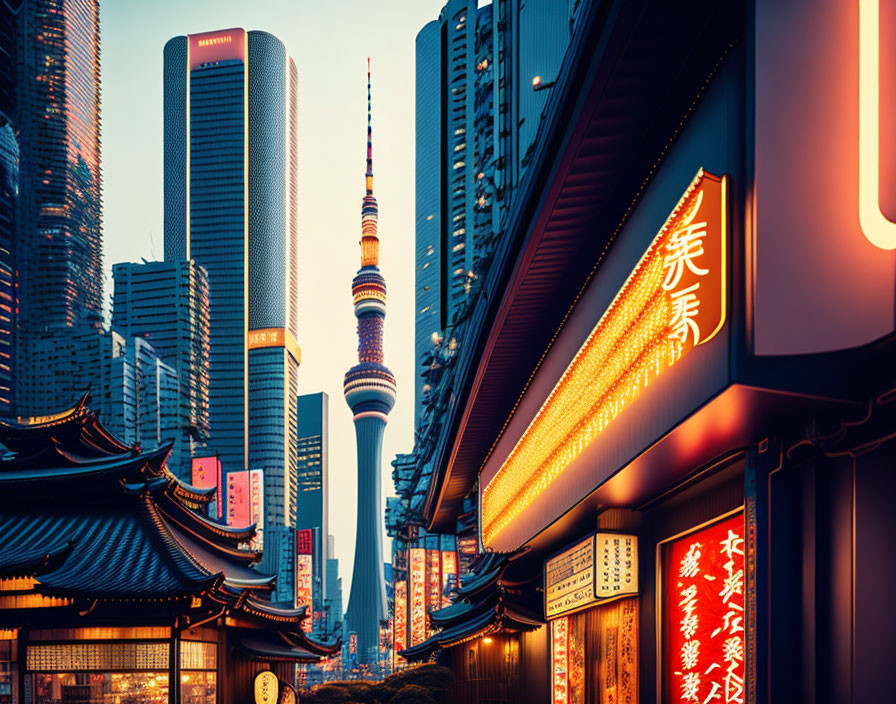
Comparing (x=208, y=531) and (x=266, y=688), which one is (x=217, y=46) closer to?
(x=208, y=531)

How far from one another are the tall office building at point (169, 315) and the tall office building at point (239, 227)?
975 inches

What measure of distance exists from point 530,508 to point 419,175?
6456 inches

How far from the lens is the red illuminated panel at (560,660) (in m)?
12.4

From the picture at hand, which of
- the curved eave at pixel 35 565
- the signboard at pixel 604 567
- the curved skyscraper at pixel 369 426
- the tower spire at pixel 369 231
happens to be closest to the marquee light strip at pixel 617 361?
the signboard at pixel 604 567

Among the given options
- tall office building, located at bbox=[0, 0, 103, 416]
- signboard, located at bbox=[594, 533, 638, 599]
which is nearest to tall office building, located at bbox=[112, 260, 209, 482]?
tall office building, located at bbox=[0, 0, 103, 416]

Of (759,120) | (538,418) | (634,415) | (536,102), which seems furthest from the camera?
(536,102)

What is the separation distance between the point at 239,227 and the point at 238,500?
301 feet

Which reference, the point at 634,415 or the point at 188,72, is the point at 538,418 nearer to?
the point at 634,415

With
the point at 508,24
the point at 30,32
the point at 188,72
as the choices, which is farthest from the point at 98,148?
the point at 508,24

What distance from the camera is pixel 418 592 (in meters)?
54.0

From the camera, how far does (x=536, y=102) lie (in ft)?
65.1

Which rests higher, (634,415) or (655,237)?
(655,237)

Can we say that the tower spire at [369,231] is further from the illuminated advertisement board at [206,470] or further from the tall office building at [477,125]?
the illuminated advertisement board at [206,470]

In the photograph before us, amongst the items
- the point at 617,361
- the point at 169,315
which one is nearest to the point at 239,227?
the point at 169,315
